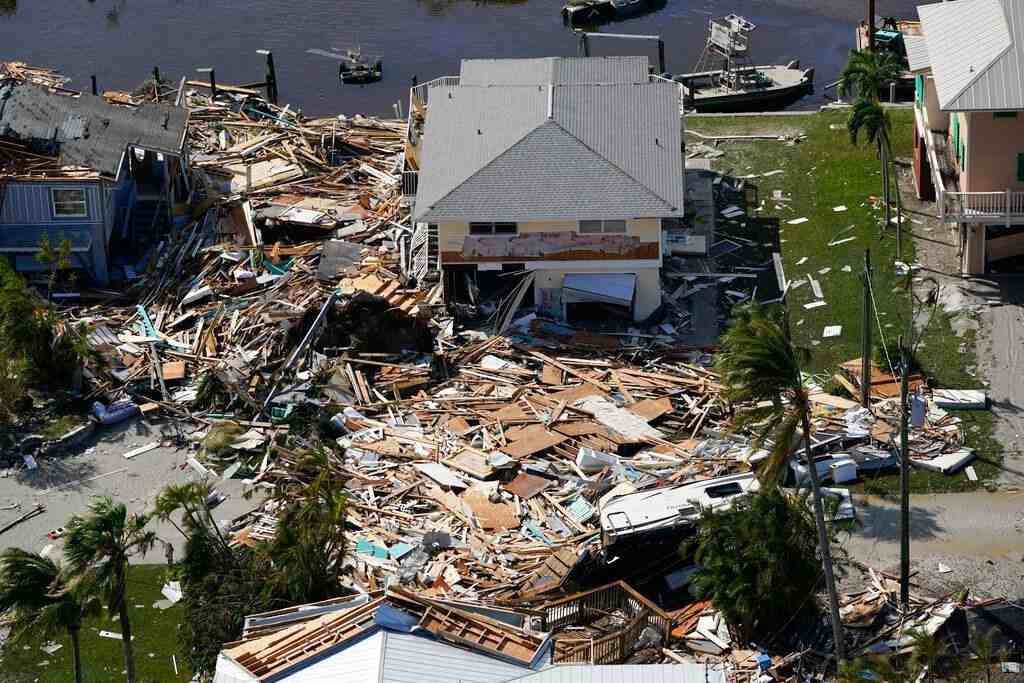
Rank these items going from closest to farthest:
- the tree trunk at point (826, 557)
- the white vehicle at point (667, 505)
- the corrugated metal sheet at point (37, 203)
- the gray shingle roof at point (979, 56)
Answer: the tree trunk at point (826, 557), the white vehicle at point (667, 505), the gray shingle roof at point (979, 56), the corrugated metal sheet at point (37, 203)

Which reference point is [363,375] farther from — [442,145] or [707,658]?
[707,658]

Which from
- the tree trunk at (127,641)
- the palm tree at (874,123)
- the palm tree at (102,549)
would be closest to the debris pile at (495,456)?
the tree trunk at (127,641)

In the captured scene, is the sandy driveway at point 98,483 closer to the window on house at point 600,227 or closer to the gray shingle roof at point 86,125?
the gray shingle roof at point 86,125

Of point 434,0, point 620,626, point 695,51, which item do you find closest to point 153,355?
point 620,626

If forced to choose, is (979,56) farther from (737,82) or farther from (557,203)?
(737,82)

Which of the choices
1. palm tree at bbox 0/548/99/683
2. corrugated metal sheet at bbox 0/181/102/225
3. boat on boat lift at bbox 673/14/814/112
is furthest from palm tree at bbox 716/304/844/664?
boat on boat lift at bbox 673/14/814/112

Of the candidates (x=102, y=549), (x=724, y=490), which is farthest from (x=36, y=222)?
(x=724, y=490)
